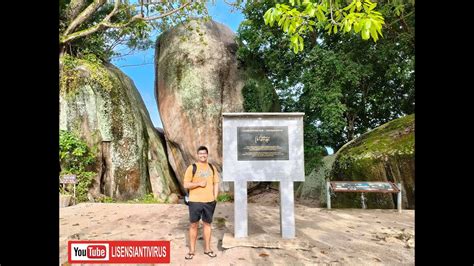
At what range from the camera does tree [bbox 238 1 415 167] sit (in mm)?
9664

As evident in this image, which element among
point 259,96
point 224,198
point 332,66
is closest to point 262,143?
point 332,66

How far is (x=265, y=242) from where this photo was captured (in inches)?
194

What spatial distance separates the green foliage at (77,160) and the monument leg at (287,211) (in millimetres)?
6922

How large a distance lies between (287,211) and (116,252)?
2.74m

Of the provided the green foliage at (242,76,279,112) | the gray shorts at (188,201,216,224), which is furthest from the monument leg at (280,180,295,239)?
the green foliage at (242,76,279,112)

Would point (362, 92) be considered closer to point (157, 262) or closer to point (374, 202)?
point (374, 202)

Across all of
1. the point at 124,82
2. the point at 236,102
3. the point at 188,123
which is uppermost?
the point at 124,82

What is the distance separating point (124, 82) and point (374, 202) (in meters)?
10.00

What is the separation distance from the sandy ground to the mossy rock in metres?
0.91

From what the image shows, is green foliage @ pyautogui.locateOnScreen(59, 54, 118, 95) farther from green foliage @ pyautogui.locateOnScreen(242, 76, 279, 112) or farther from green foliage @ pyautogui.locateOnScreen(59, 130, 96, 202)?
green foliage @ pyautogui.locateOnScreen(242, 76, 279, 112)

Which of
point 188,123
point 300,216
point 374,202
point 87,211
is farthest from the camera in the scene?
point 188,123

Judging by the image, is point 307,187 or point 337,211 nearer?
point 337,211

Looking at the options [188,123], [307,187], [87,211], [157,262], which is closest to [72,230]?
[87,211]

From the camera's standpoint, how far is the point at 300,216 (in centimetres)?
724
